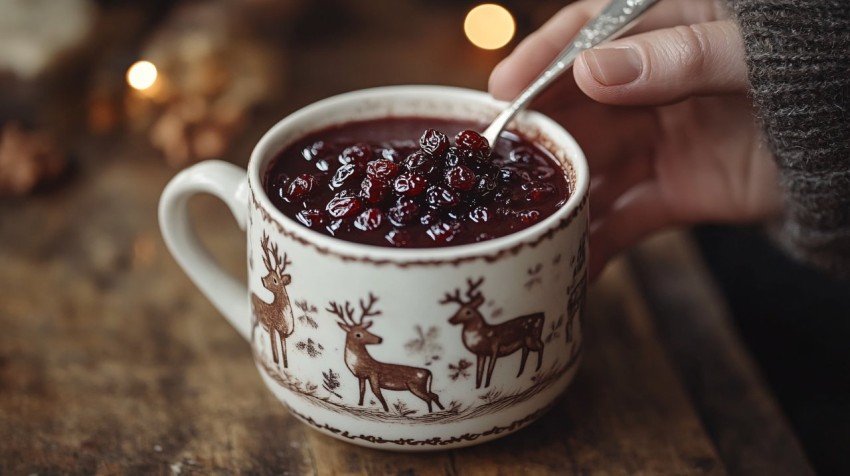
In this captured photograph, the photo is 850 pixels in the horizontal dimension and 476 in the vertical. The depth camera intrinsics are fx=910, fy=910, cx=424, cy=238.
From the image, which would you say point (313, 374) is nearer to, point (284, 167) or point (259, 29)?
point (284, 167)

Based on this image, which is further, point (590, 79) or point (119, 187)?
point (119, 187)

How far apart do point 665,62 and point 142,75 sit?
1.11m

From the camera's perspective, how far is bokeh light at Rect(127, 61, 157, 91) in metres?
1.77

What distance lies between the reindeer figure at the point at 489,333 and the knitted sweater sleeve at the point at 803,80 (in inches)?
14.9

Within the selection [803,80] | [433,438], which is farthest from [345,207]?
[803,80]

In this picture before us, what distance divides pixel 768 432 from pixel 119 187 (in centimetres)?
114

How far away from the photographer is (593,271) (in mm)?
1346

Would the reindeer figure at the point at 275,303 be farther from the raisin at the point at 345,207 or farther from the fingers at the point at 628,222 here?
the fingers at the point at 628,222

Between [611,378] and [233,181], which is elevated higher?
[233,181]

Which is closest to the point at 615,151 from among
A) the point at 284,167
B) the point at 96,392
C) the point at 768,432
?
the point at 768,432

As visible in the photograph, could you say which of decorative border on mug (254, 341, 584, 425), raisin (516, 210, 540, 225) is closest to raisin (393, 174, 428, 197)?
raisin (516, 210, 540, 225)

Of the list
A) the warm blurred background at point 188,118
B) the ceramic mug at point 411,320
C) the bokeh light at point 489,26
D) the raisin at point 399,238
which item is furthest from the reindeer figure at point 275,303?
the bokeh light at point 489,26

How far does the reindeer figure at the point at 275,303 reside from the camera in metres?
0.96

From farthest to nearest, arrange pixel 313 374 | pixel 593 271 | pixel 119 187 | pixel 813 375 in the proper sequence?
1. pixel 119 187
2. pixel 813 375
3. pixel 593 271
4. pixel 313 374
